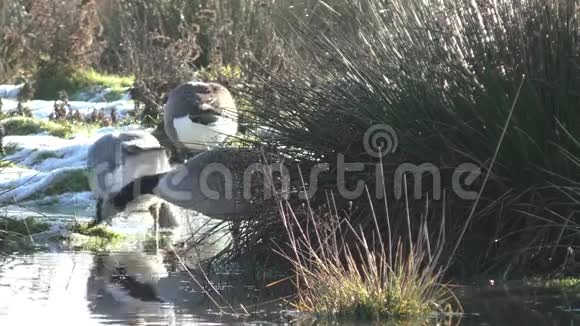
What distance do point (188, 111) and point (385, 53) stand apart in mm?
3965

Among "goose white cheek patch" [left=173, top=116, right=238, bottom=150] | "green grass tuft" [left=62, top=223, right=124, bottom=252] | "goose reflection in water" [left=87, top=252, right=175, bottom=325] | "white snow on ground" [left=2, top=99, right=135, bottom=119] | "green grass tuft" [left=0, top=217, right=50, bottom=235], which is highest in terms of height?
"white snow on ground" [left=2, top=99, right=135, bottom=119]

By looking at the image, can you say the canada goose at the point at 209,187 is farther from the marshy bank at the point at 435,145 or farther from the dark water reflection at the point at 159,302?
the dark water reflection at the point at 159,302

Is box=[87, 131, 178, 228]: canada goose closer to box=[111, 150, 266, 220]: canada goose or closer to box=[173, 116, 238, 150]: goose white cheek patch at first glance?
box=[111, 150, 266, 220]: canada goose

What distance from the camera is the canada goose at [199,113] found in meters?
10.9

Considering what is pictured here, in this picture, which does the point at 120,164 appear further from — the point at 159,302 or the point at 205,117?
the point at 159,302

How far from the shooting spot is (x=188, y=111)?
1101 centimetres

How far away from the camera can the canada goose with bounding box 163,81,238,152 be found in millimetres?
10935

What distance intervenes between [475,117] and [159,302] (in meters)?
2.16

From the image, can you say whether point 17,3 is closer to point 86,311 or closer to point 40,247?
point 40,247

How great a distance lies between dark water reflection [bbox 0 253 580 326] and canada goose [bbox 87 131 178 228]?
83.8 inches

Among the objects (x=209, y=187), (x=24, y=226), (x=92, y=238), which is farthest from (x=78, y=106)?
(x=209, y=187)

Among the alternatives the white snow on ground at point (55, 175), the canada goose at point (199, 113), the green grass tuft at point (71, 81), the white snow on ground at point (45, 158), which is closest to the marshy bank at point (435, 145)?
the white snow on ground at point (55, 175)

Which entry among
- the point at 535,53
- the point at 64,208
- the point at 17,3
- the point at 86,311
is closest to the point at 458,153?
the point at 535,53

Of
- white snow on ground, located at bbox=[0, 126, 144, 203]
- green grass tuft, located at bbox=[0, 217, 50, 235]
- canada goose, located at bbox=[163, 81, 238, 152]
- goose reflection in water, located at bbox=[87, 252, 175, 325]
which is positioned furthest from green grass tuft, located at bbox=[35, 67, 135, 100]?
goose reflection in water, located at bbox=[87, 252, 175, 325]
